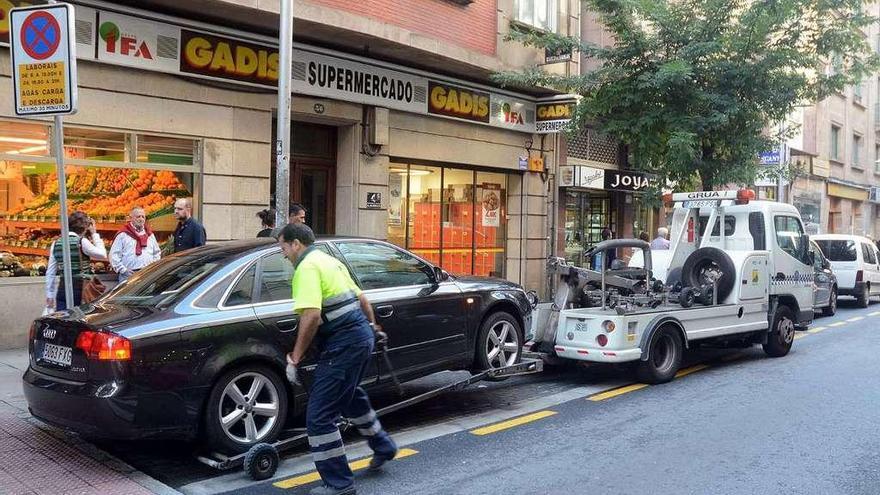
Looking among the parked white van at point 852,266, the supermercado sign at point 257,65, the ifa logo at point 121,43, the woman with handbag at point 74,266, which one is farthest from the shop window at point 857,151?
the woman with handbag at point 74,266

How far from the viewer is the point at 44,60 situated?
6043 millimetres

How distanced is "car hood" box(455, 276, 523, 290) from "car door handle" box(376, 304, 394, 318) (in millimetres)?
1041

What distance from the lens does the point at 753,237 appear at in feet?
34.8

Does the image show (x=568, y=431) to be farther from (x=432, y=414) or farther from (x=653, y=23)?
(x=653, y=23)

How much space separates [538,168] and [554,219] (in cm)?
132

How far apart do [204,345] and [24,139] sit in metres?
5.84

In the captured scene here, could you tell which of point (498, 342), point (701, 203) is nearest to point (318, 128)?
point (701, 203)

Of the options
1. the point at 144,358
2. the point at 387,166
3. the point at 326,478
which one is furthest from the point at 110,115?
the point at 326,478

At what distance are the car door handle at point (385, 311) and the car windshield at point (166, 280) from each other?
52.4 inches

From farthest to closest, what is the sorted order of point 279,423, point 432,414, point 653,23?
point 653,23
point 432,414
point 279,423

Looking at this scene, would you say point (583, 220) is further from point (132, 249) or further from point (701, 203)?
point (132, 249)

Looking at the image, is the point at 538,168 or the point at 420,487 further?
the point at 538,168

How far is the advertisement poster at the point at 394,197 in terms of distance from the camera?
47.3 feet

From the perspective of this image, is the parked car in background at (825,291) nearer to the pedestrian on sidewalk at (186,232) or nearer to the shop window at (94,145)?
the pedestrian on sidewalk at (186,232)
